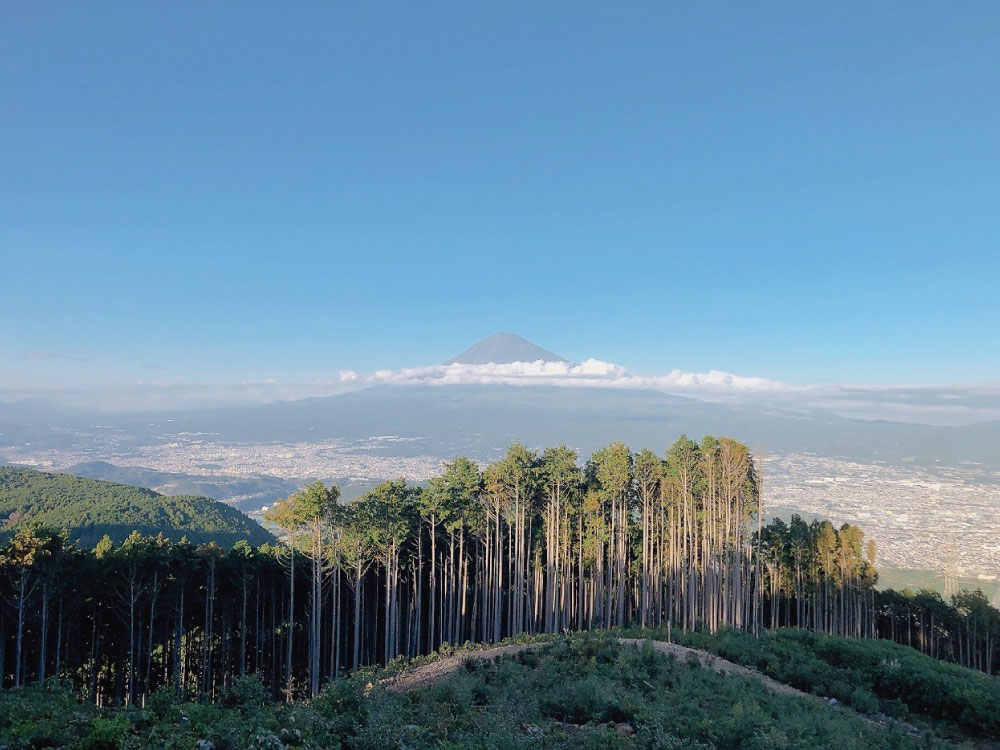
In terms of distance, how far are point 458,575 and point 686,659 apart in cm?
2049

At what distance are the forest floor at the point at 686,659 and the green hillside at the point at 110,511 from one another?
3880 centimetres

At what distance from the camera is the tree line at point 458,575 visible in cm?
2534

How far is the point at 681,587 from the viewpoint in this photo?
32406 millimetres

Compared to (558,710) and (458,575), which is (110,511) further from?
(558,710)

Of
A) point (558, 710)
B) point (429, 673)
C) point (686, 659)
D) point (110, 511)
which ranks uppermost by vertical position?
point (558, 710)

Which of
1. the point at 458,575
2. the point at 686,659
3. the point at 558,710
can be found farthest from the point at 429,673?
the point at 458,575

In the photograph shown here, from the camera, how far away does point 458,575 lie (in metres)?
33.9

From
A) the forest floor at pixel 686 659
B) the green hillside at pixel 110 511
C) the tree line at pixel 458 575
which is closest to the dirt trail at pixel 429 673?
the forest floor at pixel 686 659

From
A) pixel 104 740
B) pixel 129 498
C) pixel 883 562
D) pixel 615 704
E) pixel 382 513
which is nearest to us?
pixel 104 740

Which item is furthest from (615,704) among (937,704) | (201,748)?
(937,704)

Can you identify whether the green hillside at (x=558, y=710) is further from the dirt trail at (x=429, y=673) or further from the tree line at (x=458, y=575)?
the tree line at (x=458, y=575)

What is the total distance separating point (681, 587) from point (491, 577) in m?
12.4

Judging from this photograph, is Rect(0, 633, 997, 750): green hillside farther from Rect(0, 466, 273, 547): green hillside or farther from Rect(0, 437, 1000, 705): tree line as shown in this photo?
Rect(0, 466, 273, 547): green hillside

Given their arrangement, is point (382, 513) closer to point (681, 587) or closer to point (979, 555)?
point (681, 587)
